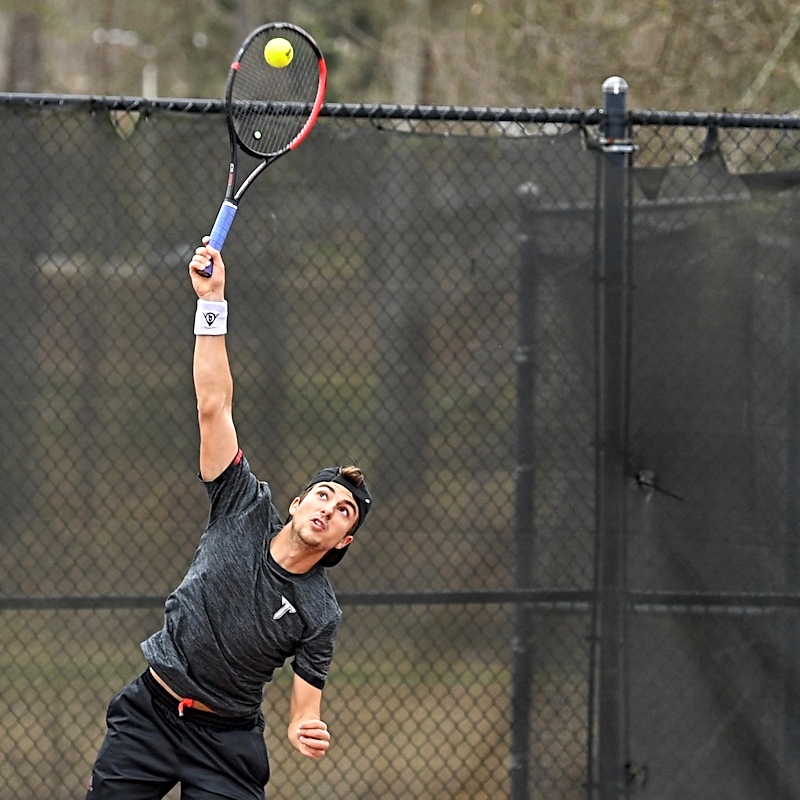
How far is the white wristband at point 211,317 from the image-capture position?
11.5ft

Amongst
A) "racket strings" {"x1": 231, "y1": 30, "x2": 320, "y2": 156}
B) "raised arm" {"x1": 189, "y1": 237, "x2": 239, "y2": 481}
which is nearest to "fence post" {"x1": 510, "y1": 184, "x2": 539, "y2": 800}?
"racket strings" {"x1": 231, "y1": 30, "x2": 320, "y2": 156}

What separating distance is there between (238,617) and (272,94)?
1746mm

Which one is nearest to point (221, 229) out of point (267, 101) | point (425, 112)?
point (267, 101)

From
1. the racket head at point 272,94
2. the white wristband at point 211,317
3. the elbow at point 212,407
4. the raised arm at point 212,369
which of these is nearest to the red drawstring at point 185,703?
the raised arm at point 212,369

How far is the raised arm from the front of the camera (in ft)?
11.4

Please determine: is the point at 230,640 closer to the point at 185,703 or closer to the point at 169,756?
the point at 185,703

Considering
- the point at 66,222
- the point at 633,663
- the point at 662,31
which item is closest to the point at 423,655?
the point at 633,663

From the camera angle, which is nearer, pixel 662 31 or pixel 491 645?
pixel 491 645

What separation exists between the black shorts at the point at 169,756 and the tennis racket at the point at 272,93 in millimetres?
1391

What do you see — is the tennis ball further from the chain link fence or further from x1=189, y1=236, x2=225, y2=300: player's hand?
x1=189, y1=236, x2=225, y2=300: player's hand

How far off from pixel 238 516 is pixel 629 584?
5.09 feet

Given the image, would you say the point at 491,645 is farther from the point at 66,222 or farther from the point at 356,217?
the point at 66,222

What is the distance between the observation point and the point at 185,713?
370cm

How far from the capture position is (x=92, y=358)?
14.5 feet
